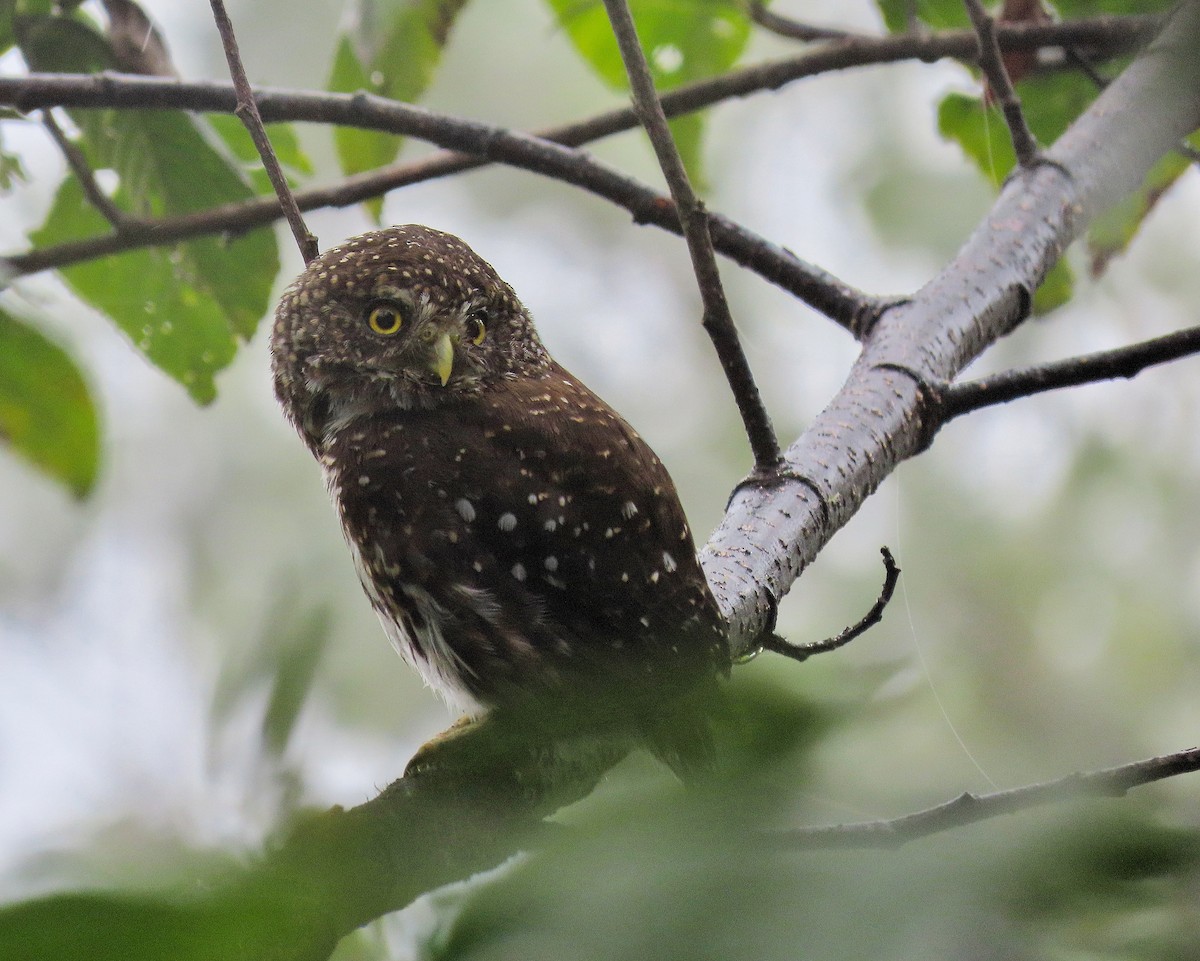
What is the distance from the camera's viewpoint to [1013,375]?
1826mm

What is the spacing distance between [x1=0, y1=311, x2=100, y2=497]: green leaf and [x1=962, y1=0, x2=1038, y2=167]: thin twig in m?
1.79

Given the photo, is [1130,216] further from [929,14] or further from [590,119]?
[590,119]

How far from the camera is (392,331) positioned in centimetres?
227

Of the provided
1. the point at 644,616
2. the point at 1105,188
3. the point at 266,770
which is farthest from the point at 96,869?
the point at 1105,188

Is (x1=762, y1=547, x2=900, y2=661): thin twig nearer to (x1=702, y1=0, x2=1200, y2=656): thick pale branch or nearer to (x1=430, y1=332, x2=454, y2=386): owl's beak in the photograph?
(x1=702, y1=0, x2=1200, y2=656): thick pale branch

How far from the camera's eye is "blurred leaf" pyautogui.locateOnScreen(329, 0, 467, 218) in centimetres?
245

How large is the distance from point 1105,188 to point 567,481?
149 centimetres

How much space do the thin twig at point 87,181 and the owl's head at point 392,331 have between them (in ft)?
1.11

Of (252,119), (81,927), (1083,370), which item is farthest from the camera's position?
(252,119)

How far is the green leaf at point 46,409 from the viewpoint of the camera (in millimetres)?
2188

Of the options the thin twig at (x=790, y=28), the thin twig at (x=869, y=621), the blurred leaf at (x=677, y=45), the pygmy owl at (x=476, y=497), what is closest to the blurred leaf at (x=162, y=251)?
the pygmy owl at (x=476, y=497)

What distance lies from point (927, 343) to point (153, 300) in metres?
1.70

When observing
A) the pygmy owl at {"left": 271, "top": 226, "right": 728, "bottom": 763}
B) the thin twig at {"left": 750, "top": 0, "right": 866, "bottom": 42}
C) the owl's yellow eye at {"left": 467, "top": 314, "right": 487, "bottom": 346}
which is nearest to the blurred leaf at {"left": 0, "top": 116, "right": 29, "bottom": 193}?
the pygmy owl at {"left": 271, "top": 226, "right": 728, "bottom": 763}

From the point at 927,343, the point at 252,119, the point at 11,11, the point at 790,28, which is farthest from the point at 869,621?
the point at 11,11
